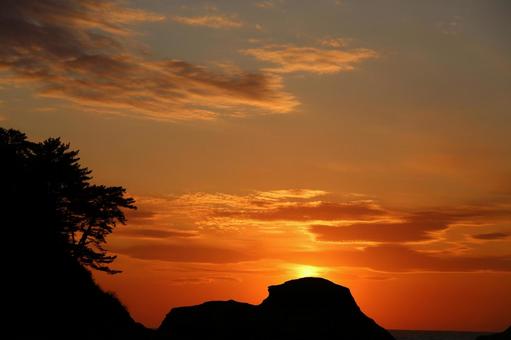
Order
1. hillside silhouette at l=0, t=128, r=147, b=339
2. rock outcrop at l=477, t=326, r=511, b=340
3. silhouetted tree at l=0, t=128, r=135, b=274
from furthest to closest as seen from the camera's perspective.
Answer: rock outcrop at l=477, t=326, r=511, b=340 < silhouetted tree at l=0, t=128, r=135, b=274 < hillside silhouette at l=0, t=128, r=147, b=339

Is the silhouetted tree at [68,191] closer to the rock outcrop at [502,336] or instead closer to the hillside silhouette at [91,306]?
the hillside silhouette at [91,306]

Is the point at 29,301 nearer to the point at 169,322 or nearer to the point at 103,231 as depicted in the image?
the point at 169,322

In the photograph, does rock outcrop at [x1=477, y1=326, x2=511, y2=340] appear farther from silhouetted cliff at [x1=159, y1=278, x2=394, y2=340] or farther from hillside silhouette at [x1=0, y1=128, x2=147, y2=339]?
hillside silhouette at [x1=0, y1=128, x2=147, y2=339]

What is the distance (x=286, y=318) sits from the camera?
140 ft

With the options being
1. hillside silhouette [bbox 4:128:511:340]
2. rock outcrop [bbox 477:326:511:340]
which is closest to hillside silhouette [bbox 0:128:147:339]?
hillside silhouette [bbox 4:128:511:340]

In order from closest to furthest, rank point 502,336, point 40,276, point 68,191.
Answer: point 40,276
point 68,191
point 502,336

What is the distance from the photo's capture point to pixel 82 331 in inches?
1444

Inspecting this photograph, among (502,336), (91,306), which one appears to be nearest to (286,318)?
(91,306)

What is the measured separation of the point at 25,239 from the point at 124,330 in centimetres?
821

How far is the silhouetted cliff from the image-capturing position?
40781 mm

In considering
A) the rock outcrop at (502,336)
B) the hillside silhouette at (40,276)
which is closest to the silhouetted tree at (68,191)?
the hillside silhouette at (40,276)

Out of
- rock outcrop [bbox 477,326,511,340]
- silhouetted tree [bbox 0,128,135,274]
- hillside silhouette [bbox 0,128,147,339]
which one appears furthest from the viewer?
rock outcrop [bbox 477,326,511,340]

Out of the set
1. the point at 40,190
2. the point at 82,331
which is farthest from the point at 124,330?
the point at 40,190

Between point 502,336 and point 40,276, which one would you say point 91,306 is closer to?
point 40,276
